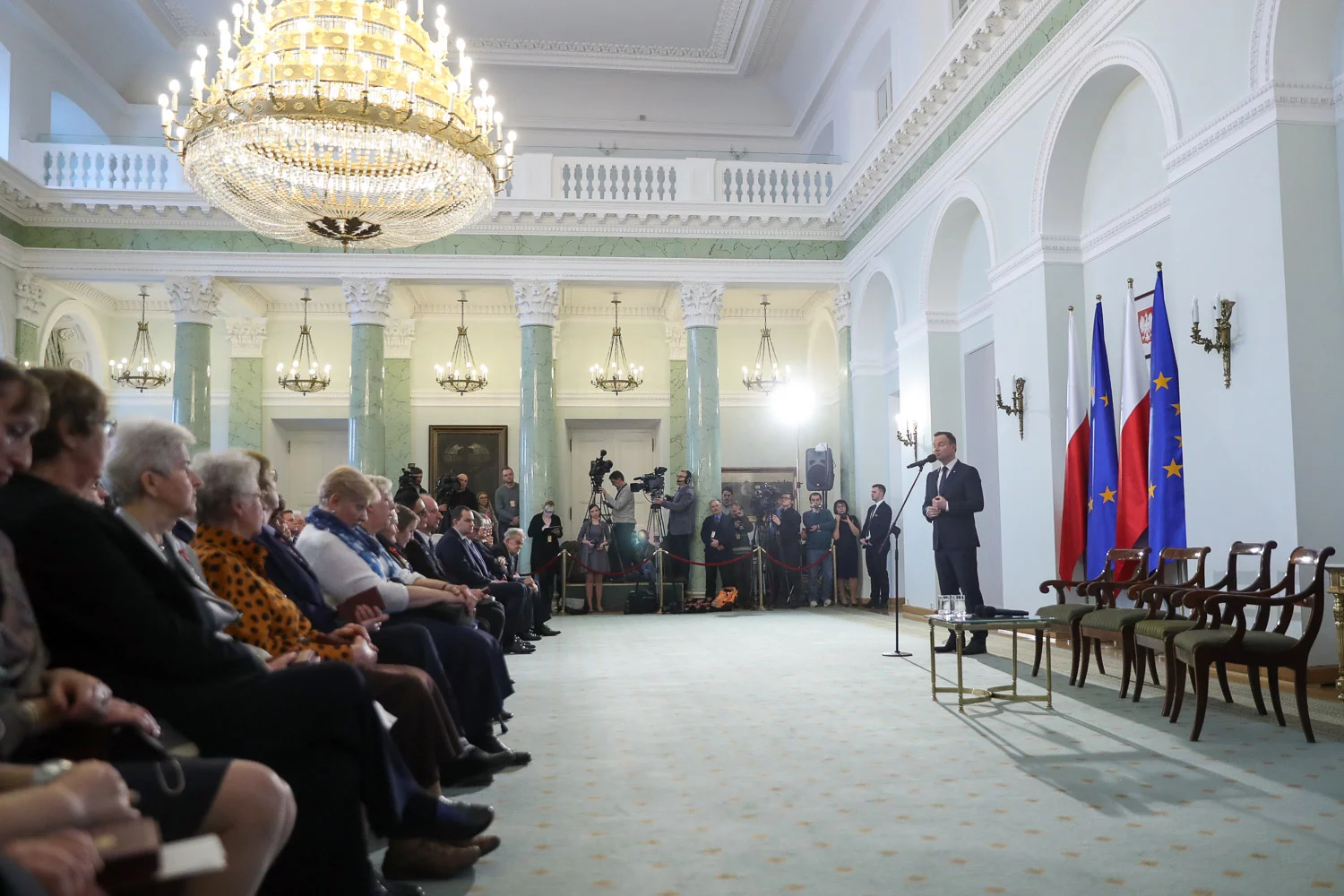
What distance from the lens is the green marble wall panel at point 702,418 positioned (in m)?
13.7

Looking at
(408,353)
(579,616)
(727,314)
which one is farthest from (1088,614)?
(408,353)

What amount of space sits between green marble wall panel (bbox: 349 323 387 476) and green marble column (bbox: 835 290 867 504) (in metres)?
6.43

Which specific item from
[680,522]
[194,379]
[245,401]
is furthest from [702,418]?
[245,401]

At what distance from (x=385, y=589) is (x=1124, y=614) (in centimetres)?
410

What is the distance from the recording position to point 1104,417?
24.6 feet

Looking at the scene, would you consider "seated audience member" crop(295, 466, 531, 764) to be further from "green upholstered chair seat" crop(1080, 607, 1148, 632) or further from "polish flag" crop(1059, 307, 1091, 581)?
"polish flag" crop(1059, 307, 1091, 581)

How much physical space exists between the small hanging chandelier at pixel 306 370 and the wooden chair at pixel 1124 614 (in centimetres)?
1226

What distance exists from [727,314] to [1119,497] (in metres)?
11.1

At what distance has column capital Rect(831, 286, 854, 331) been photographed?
1406cm

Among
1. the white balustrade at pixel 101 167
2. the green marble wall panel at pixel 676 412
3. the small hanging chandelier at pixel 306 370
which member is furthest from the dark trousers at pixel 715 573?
the white balustrade at pixel 101 167

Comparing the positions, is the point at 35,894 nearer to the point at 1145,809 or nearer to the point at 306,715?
the point at 306,715

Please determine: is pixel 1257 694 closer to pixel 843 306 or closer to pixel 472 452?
pixel 843 306

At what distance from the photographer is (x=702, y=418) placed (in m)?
13.8

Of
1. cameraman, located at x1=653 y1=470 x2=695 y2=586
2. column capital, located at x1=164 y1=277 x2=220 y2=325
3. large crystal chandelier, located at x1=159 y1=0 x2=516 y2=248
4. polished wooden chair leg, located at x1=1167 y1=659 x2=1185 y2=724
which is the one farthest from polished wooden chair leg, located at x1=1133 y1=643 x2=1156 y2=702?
column capital, located at x1=164 y1=277 x2=220 y2=325
